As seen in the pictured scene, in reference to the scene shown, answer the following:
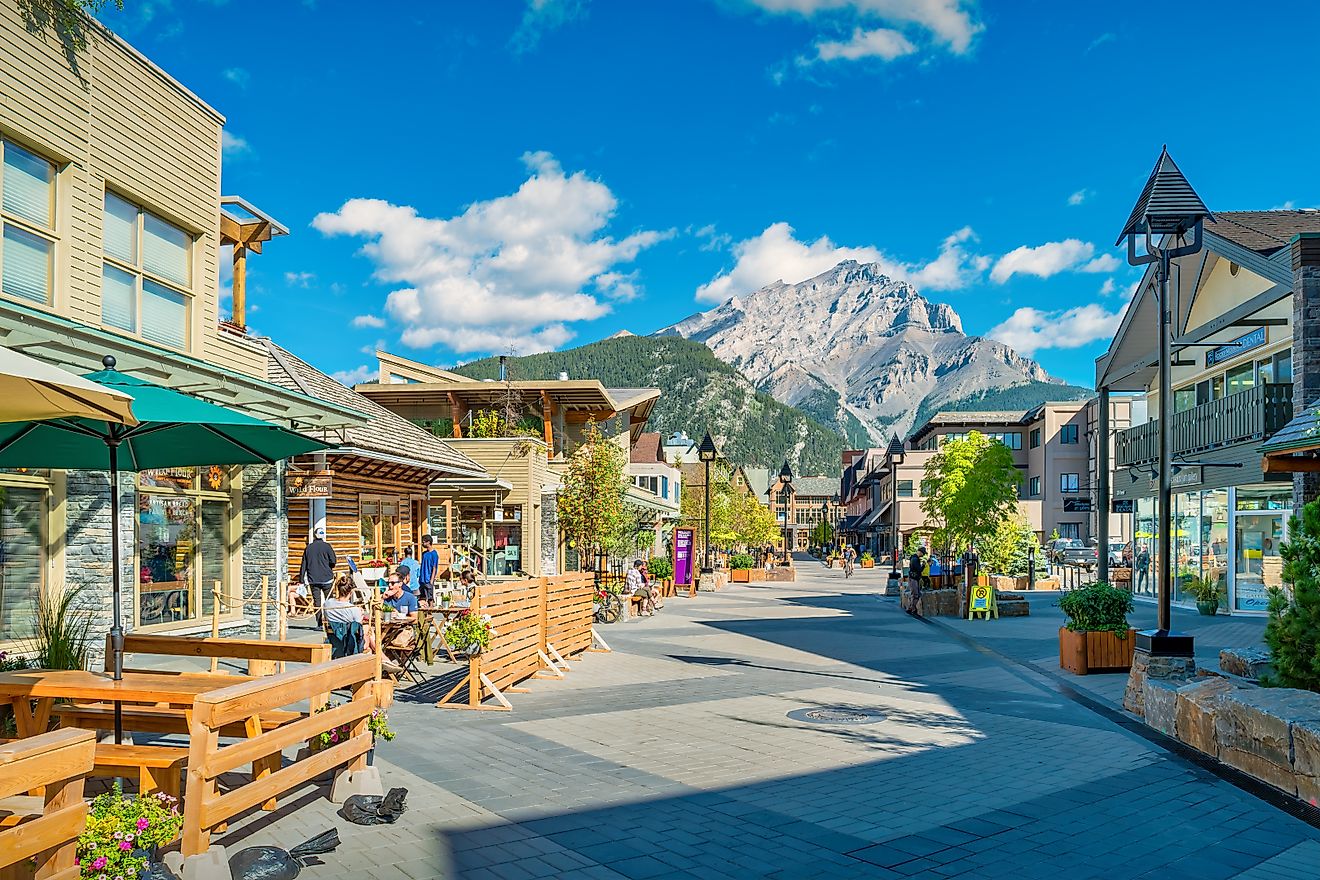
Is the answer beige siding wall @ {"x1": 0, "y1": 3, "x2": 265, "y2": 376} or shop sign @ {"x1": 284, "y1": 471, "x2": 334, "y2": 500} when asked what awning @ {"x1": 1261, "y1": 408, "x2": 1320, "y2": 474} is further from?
shop sign @ {"x1": 284, "y1": 471, "x2": 334, "y2": 500}

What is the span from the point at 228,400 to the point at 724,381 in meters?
184

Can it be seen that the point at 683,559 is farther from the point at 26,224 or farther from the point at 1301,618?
the point at 1301,618

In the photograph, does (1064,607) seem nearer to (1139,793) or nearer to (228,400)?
(1139,793)

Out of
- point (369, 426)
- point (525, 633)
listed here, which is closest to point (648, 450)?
point (369, 426)

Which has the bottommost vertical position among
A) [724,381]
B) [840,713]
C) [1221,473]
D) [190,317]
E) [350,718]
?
[840,713]

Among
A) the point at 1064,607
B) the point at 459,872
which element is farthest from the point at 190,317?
the point at 1064,607

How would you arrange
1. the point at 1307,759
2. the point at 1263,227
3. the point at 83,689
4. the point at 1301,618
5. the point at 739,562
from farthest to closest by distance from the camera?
the point at 739,562 → the point at 1263,227 → the point at 1301,618 → the point at 1307,759 → the point at 83,689

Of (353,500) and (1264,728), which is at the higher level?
(353,500)

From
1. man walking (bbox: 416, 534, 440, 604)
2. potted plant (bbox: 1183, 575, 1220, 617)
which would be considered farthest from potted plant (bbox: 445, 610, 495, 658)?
potted plant (bbox: 1183, 575, 1220, 617)

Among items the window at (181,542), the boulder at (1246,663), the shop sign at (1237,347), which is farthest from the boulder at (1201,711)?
the shop sign at (1237,347)

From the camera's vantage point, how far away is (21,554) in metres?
11.8

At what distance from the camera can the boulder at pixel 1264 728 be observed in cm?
750

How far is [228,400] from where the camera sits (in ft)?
37.9

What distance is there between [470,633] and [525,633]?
6.72ft
